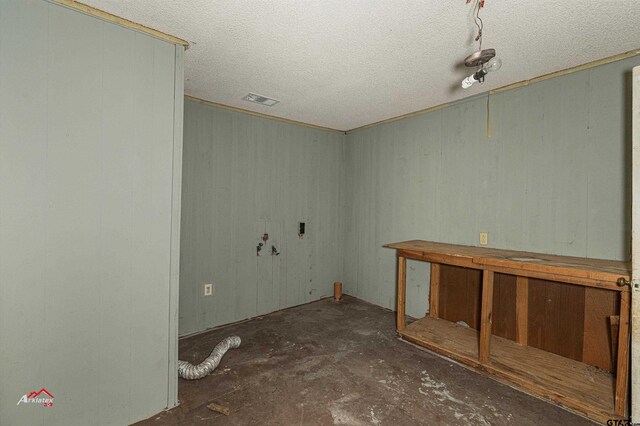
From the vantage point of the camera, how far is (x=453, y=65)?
215 cm

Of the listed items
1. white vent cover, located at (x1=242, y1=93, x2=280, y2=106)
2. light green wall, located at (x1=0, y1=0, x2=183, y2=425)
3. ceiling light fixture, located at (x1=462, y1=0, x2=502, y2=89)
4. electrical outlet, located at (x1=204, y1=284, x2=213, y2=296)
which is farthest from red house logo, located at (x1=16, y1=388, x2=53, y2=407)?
ceiling light fixture, located at (x1=462, y1=0, x2=502, y2=89)

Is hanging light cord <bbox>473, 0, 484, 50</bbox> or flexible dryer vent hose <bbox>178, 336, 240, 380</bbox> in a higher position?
hanging light cord <bbox>473, 0, 484, 50</bbox>

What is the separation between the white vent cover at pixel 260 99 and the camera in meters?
2.81

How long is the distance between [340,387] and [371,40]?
2370mm

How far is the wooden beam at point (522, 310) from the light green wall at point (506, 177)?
0.33m

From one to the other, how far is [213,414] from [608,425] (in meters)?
2.34

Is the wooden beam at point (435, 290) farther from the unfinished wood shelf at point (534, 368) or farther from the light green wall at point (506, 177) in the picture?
the unfinished wood shelf at point (534, 368)

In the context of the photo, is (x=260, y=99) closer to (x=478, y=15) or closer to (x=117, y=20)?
(x=117, y=20)

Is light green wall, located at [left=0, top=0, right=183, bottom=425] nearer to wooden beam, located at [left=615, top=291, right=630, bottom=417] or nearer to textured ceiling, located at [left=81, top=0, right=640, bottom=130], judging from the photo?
textured ceiling, located at [left=81, top=0, right=640, bottom=130]

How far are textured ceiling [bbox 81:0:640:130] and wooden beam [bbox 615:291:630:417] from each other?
1.59m

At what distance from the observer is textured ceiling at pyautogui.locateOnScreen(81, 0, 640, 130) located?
1534 mm

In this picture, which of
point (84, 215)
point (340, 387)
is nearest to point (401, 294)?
point (340, 387)

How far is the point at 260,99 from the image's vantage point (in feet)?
9.46

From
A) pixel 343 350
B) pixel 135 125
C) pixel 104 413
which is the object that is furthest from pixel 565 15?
pixel 104 413
